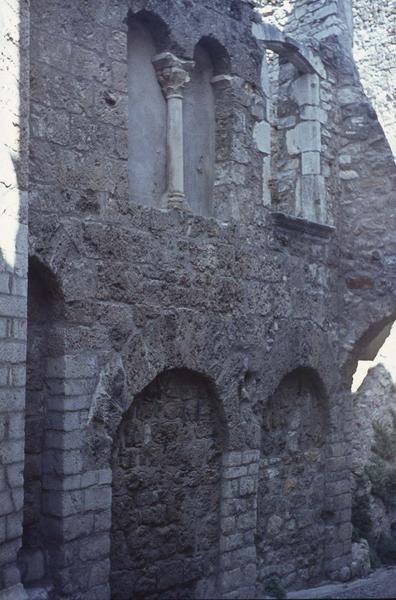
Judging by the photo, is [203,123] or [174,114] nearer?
[174,114]

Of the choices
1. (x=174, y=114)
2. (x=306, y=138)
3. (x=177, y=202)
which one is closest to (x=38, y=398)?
(x=177, y=202)

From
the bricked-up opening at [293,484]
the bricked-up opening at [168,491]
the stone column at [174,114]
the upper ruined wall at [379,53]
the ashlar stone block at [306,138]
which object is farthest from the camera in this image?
the upper ruined wall at [379,53]

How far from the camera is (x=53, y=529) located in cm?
511

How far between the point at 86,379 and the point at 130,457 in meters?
0.78

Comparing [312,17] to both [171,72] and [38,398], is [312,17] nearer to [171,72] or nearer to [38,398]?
[171,72]

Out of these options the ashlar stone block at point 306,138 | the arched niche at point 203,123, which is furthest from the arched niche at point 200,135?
the ashlar stone block at point 306,138

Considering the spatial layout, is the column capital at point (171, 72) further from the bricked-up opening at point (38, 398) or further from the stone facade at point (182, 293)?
the bricked-up opening at point (38, 398)

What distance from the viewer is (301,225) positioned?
7.45 meters

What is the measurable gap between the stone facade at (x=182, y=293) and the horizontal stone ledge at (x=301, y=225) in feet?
0.07

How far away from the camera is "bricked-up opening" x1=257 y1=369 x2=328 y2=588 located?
703cm

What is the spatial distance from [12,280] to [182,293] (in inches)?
70.3

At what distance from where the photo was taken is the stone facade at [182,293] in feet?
16.8

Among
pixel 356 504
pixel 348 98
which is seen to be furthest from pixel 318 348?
pixel 348 98

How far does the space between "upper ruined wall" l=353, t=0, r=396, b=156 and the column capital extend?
7757mm
